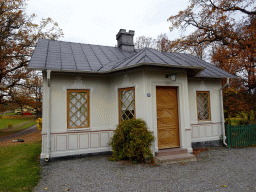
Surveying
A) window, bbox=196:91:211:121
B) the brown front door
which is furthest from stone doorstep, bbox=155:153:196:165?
window, bbox=196:91:211:121

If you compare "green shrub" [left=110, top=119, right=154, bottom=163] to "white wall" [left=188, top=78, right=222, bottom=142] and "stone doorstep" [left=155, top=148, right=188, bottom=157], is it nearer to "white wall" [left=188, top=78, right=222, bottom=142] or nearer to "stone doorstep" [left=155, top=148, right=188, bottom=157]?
"stone doorstep" [left=155, top=148, right=188, bottom=157]

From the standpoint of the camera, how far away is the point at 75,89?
6.42m

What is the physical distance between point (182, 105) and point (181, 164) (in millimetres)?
1965

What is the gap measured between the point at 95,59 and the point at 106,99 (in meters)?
1.84

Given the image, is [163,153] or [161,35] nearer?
[163,153]

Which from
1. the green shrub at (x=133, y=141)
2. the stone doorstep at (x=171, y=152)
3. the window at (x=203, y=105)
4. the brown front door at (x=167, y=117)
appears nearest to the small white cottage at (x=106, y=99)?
the brown front door at (x=167, y=117)

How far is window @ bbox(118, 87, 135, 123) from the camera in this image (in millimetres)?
6133

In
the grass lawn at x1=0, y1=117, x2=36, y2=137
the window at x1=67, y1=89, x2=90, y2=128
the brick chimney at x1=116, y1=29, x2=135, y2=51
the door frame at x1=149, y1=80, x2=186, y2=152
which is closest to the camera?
the door frame at x1=149, y1=80, x2=186, y2=152

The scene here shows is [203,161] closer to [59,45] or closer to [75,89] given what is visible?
[75,89]

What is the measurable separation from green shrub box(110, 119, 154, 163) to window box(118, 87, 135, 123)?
0.59 metres

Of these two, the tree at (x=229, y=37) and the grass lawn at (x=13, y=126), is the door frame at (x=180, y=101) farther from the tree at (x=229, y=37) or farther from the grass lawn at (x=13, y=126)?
the grass lawn at (x=13, y=126)

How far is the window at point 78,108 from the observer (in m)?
6.32

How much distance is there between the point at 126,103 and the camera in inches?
249

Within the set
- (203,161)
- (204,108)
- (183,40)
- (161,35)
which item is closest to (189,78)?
(204,108)
